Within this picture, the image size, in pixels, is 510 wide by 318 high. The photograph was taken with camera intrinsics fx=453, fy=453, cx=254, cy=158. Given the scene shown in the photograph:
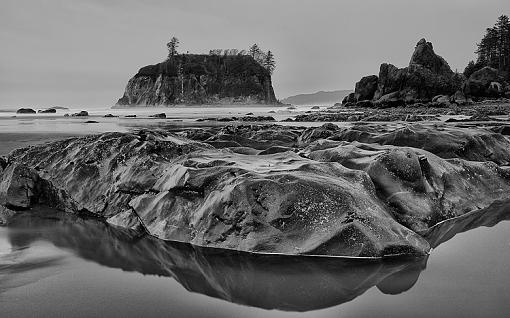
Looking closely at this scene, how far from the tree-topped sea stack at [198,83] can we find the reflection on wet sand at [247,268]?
337 feet

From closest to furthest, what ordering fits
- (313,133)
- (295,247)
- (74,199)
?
1. (295,247)
2. (74,199)
3. (313,133)

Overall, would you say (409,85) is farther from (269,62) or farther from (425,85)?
(269,62)

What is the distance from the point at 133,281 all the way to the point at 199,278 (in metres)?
0.64

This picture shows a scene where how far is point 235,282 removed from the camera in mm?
4406

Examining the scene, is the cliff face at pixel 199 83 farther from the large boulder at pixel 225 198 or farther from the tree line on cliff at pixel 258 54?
the large boulder at pixel 225 198

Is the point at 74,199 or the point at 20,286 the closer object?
the point at 20,286

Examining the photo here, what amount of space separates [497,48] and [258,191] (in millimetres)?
81906

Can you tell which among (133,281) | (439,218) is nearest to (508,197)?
(439,218)

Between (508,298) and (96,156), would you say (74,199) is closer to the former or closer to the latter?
(96,156)

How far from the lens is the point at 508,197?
782 centimetres

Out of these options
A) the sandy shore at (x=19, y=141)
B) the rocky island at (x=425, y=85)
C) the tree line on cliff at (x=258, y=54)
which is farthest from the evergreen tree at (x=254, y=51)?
the sandy shore at (x=19, y=141)

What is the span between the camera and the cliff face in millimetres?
109312

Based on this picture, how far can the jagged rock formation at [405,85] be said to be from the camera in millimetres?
60656

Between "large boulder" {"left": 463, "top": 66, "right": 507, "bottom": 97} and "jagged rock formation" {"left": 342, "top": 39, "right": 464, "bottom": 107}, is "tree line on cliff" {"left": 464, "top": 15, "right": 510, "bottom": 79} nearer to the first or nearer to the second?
"jagged rock formation" {"left": 342, "top": 39, "right": 464, "bottom": 107}
